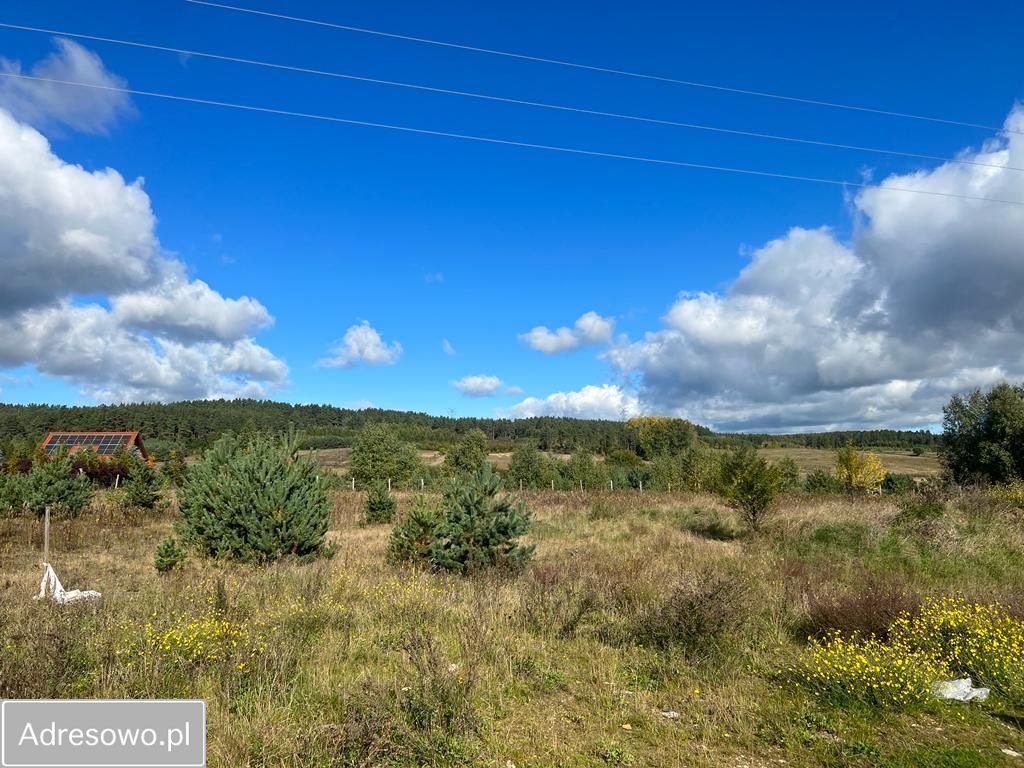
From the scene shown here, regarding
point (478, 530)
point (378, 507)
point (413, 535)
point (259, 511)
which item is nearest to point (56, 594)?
point (259, 511)

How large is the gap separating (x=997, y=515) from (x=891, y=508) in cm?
332

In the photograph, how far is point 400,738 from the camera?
412cm

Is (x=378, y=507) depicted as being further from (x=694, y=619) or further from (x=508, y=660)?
(x=694, y=619)

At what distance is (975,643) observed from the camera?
5855 millimetres

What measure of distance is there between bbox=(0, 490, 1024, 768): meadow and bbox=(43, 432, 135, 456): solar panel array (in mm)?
42330

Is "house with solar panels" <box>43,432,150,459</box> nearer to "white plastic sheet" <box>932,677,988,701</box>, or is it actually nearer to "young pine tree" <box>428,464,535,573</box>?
"young pine tree" <box>428,464,535,573</box>

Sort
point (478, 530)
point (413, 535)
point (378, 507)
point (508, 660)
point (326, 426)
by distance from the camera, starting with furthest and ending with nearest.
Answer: point (326, 426)
point (378, 507)
point (413, 535)
point (478, 530)
point (508, 660)

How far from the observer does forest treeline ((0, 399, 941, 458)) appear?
323 ft

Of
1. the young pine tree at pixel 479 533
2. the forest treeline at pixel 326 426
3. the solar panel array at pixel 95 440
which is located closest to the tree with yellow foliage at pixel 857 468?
the forest treeline at pixel 326 426

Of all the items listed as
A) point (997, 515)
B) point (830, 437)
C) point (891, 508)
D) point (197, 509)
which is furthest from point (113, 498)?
point (830, 437)

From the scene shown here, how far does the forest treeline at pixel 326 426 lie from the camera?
9831 centimetres

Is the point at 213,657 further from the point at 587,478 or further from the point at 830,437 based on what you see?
the point at 830,437

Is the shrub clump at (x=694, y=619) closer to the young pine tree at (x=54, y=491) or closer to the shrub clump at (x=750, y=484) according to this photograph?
the shrub clump at (x=750, y=484)

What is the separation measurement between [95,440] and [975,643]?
58326mm
